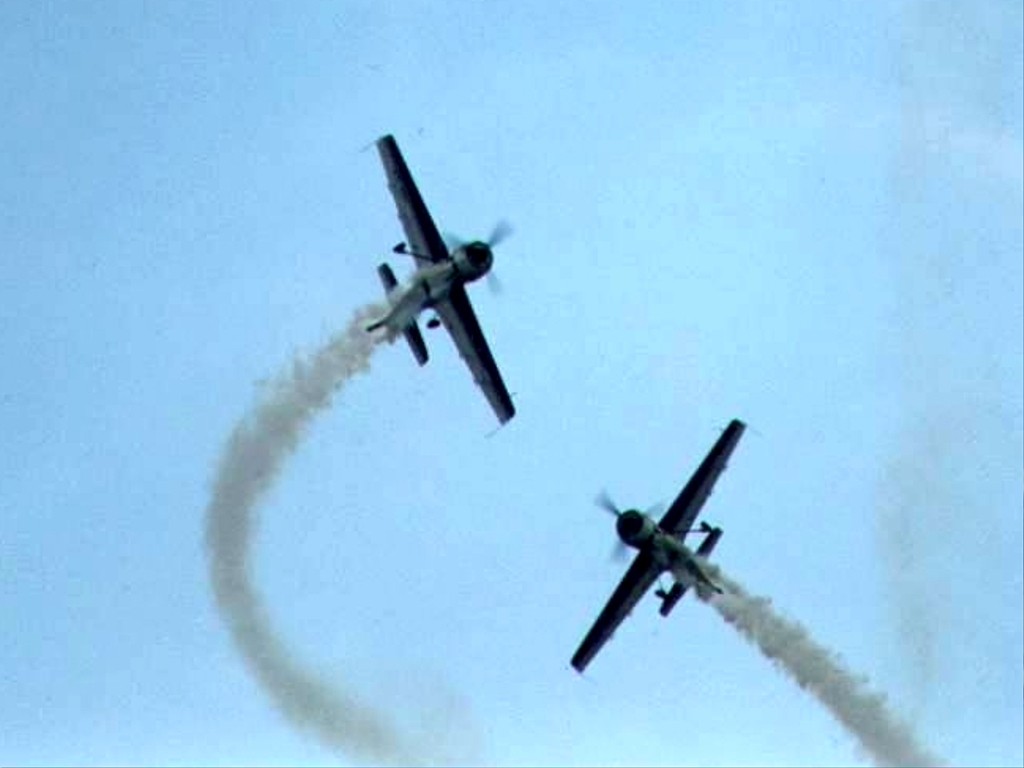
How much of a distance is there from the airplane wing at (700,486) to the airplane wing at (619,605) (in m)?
2.31

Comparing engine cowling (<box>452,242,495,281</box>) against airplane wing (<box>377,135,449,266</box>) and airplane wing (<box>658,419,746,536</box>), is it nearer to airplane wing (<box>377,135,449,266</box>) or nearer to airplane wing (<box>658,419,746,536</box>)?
airplane wing (<box>377,135,449,266</box>)

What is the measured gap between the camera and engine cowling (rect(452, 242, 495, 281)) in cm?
12381

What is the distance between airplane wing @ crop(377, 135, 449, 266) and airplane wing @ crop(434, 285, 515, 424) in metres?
2.22

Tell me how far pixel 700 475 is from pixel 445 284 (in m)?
17.0

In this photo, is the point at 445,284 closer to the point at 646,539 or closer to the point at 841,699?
the point at 646,539

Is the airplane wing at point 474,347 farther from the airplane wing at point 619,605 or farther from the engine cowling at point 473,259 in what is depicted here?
the airplane wing at point 619,605

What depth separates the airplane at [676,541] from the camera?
12912cm

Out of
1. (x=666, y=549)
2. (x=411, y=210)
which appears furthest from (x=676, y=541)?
(x=411, y=210)

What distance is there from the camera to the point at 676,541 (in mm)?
129750

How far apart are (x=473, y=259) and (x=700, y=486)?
57.2 ft

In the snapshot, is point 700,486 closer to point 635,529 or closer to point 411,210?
point 635,529

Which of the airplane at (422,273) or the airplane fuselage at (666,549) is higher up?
the airplane at (422,273)

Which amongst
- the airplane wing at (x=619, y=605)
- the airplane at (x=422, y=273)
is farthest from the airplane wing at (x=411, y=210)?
the airplane wing at (x=619, y=605)

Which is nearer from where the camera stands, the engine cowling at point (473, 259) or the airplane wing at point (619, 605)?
the engine cowling at point (473, 259)
